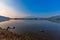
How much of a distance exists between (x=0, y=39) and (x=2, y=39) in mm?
255

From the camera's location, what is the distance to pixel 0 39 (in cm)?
1113

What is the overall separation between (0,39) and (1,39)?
128 mm

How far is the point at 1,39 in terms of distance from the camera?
36.7 ft

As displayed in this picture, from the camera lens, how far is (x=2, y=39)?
36.7 ft

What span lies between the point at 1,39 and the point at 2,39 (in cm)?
13
